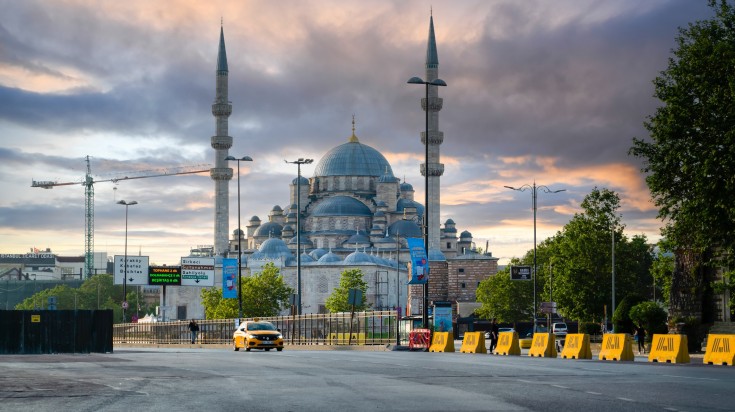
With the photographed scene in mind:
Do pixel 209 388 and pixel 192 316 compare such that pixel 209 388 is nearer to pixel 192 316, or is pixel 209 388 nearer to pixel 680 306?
pixel 680 306

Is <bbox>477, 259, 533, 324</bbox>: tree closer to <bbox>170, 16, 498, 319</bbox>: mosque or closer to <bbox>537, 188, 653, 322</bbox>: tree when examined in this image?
<bbox>170, 16, 498, 319</bbox>: mosque

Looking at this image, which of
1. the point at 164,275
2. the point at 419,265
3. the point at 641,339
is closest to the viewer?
the point at 419,265

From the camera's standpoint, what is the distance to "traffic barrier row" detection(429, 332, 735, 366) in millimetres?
29797

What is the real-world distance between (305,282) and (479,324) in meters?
50.1

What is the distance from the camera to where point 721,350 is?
97.0 feet

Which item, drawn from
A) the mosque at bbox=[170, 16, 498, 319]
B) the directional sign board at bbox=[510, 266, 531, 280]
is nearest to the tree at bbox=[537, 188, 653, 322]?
the directional sign board at bbox=[510, 266, 531, 280]

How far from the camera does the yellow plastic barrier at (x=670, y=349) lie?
100 feet

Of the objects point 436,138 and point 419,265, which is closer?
point 419,265

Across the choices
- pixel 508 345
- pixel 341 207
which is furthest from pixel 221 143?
pixel 508 345

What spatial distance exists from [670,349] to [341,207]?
151 meters

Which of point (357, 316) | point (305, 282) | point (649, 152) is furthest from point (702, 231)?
point (305, 282)

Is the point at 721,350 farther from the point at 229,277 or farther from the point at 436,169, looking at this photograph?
the point at 436,169

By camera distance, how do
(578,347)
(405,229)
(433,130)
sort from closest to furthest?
(578,347), (433,130), (405,229)

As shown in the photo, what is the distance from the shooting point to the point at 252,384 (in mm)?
19969
